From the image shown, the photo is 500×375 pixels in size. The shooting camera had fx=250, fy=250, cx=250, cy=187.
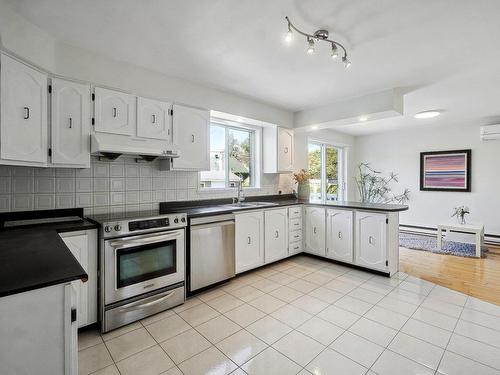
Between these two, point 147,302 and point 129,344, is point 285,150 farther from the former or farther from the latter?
point 129,344

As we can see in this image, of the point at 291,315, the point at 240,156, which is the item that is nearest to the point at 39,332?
the point at 291,315

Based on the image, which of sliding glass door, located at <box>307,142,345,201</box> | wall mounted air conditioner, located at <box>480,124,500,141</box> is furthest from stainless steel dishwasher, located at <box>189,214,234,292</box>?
wall mounted air conditioner, located at <box>480,124,500,141</box>

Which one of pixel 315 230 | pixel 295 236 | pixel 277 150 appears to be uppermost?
pixel 277 150

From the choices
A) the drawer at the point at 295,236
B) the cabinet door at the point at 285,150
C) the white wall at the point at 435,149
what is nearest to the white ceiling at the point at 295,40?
the cabinet door at the point at 285,150

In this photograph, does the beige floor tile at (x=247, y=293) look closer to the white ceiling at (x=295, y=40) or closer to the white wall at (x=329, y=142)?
the white ceiling at (x=295, y=40)

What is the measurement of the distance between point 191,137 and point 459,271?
159 inches

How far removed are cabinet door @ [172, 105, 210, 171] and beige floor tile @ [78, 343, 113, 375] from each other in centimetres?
176

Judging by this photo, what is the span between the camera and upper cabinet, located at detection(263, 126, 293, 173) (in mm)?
4203

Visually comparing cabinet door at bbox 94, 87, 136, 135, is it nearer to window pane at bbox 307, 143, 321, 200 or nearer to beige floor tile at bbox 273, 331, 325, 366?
beige floor tile at bbox 273, 331, 325, 366

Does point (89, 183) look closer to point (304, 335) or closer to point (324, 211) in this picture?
point (304, 335)

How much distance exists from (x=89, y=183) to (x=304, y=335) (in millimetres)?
2423

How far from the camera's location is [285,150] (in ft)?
14.3

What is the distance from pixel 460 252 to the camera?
170 inches

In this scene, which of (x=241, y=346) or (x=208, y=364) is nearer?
(x=208, y=364)
